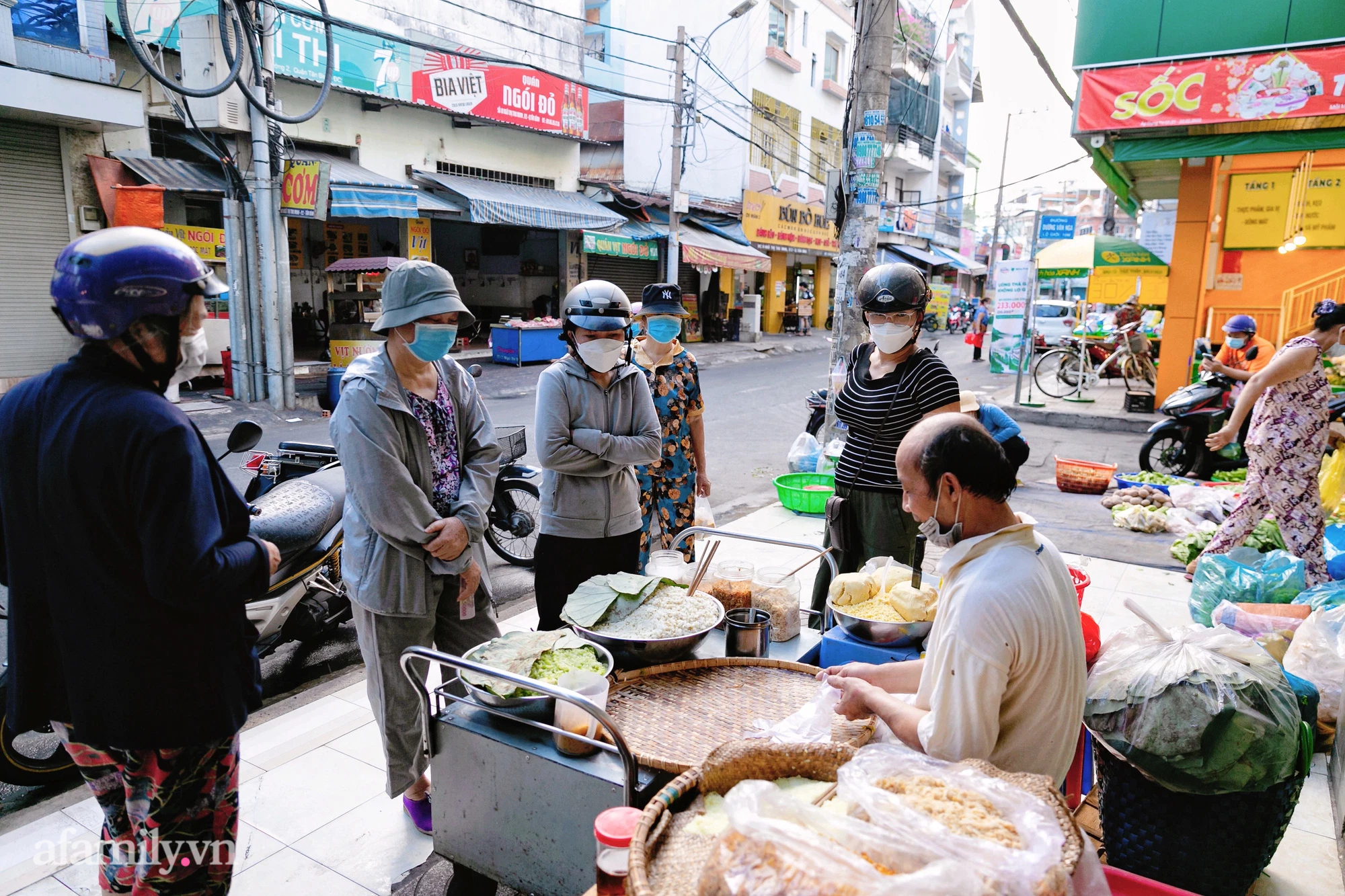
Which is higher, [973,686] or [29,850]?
[973,686]

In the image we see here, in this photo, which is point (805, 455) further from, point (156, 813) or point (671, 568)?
point (156, 813)

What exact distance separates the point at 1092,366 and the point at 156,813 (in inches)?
686

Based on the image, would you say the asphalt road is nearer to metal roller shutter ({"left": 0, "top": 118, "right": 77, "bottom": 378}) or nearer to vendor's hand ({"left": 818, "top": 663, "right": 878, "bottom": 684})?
metal roller shutter ({"left": 0, "top": 118, "right": 77, "bottom": 378})

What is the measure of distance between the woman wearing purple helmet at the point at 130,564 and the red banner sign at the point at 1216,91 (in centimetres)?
1025

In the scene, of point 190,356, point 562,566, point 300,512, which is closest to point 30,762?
point 300,512

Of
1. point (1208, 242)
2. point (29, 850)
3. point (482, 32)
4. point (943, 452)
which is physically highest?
point (482, 32)

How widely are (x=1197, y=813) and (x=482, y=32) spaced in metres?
20.0

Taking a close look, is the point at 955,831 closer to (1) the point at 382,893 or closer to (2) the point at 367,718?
(1) the point at 382,893

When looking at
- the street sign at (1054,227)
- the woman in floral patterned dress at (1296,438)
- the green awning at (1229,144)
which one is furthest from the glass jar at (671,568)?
the street sign at (1054,227)

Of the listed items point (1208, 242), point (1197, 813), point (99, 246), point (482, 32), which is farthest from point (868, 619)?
point (482, 32)

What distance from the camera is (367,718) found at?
361 centimetres

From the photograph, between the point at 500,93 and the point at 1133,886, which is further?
the point at 500,93

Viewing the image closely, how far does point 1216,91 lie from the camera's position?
28.8 ft

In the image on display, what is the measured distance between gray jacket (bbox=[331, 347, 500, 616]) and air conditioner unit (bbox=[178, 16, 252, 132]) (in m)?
8.44
